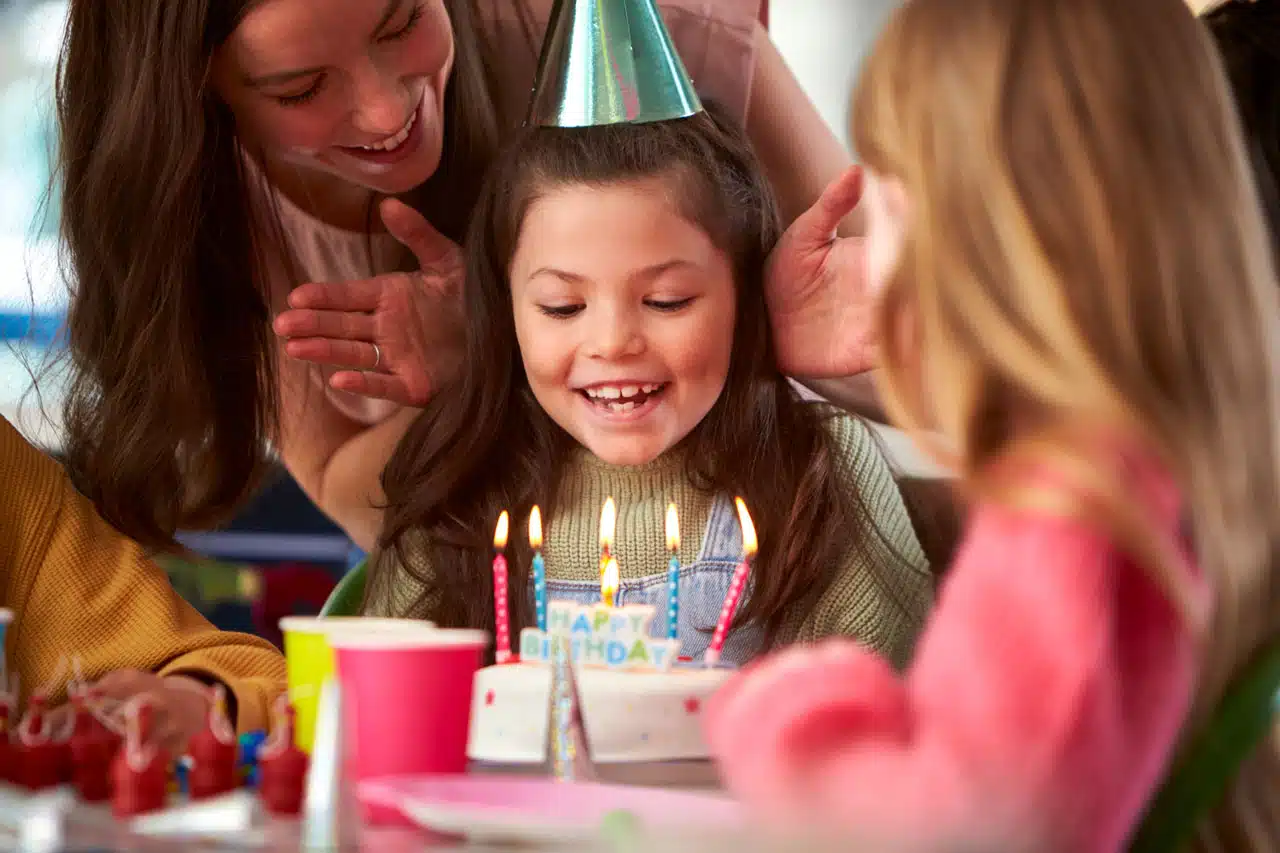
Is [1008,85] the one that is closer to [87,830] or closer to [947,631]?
[947,631]

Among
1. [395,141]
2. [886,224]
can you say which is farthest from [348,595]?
[886,224]

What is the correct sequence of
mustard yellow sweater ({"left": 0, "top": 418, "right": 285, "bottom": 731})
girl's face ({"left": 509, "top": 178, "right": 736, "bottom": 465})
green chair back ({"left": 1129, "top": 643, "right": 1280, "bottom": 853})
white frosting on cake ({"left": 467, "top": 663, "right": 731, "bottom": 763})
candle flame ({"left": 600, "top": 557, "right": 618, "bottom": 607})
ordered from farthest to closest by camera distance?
girl's face ({"left": 509, "top": 178, "right": 736, "bottom": 465}), mustard yellow sweater ({"left": 0, "top": 418, "right": 285, "bottom": 731}), candle flame ({"left": 600, "top": 557, "right": 618, "bottom": 607}), white frosting on cake ({"left": 467, "top": 663, "right": 731, "bottom": 763}), green chair back ({"left": 1129, "top": 643, "right": 1280, "bottom": 853})

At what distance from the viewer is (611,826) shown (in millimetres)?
679

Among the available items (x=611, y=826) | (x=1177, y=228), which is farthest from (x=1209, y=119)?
(x=611, y=826)

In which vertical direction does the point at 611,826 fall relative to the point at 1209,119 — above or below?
below

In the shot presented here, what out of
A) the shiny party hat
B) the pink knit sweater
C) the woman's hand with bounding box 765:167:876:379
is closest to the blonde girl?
the pink knit sweater

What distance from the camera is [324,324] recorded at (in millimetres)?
1631

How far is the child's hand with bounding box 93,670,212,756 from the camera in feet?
3.42

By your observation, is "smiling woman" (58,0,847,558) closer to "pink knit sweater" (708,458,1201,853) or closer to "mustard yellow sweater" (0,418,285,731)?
"mustard yellow sweater" (0,418,285,731)

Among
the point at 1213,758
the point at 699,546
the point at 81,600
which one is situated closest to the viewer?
the point at 1213,758

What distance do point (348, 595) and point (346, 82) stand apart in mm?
537

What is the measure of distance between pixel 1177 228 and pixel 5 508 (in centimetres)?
106

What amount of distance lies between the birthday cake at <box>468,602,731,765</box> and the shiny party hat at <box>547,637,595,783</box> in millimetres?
31

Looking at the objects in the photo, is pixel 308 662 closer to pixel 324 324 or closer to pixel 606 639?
pixel 606 639
